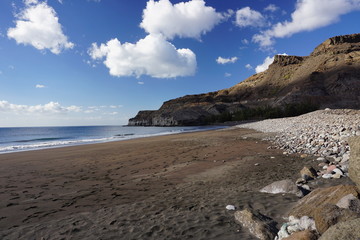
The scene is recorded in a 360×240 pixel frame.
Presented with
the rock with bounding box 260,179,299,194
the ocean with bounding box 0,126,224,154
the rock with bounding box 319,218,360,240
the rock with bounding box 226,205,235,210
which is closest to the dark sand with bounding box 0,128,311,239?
the rock with bounding box 226,205,235,210

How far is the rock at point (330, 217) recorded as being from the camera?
255 cm

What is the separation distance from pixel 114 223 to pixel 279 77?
143507 mm

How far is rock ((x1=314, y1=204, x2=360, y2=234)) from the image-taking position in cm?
255

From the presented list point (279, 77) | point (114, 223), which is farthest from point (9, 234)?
point (279, 77)

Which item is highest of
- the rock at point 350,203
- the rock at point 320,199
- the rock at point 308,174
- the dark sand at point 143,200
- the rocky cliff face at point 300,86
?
the rocky cliff face at point 300,86

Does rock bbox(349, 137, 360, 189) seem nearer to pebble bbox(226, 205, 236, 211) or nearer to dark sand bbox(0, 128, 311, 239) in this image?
dark sand bbox(0, 128, 311, 239)

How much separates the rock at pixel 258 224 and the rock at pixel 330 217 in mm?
717

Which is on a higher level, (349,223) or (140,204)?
(349,223)

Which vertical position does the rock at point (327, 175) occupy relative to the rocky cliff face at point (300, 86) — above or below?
below

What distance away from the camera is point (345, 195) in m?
3.27

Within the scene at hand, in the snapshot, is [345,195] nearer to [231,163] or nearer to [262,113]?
[231,163]

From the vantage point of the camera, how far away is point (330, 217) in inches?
102

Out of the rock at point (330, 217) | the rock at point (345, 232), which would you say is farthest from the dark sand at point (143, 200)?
the rock at point (345, 232)

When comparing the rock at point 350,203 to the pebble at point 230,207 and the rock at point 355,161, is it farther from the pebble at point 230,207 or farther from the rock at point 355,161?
the pebble at point 230,207
